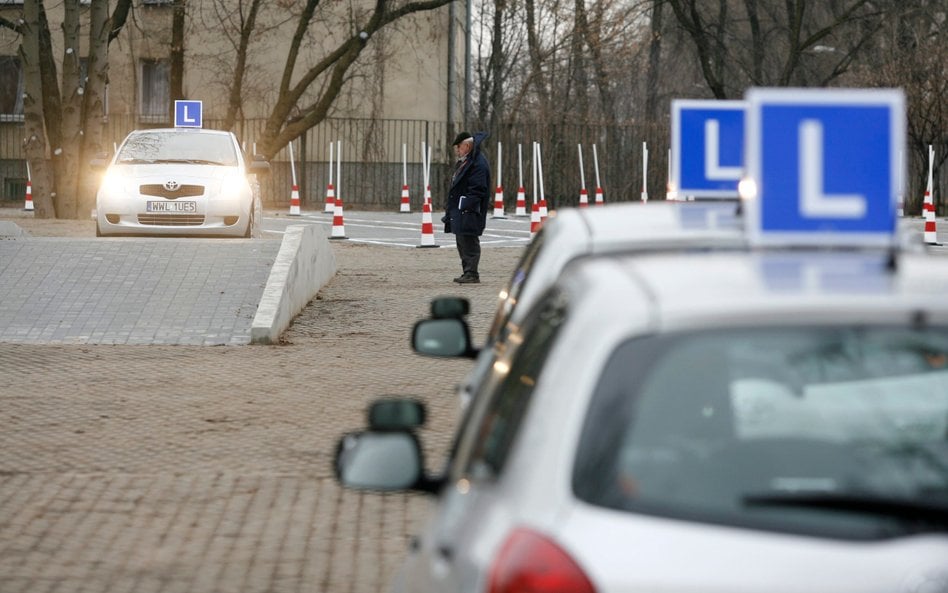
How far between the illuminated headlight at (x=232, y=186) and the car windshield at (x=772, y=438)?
680 inches

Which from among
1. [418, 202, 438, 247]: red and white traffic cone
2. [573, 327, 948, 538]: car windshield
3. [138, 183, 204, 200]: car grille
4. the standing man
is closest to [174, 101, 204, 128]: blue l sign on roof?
[418, 202, 438, 247]: red and white traffic cone

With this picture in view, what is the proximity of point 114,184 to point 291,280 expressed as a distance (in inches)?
199

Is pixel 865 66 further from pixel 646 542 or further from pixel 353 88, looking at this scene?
pixel 646 542

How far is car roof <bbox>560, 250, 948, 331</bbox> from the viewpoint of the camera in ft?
9.82

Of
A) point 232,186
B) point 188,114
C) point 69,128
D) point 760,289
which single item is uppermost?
point 188,114

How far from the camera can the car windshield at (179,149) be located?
21.1 m

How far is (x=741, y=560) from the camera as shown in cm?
273

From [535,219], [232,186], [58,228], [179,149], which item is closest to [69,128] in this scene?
[58,228]

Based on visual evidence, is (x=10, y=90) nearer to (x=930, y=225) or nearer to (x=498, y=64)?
(x=498, y=64)

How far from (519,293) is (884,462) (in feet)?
10.4

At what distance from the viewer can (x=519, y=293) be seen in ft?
20.2

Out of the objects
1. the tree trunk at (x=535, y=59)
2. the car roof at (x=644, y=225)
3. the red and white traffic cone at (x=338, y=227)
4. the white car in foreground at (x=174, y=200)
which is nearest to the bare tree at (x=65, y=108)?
the red and white traffic cone at (x=338, y=227)

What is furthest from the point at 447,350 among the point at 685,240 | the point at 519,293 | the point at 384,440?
the point at 384,440

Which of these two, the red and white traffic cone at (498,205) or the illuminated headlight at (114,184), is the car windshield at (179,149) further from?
the red and white traffic cone at (498,205)
